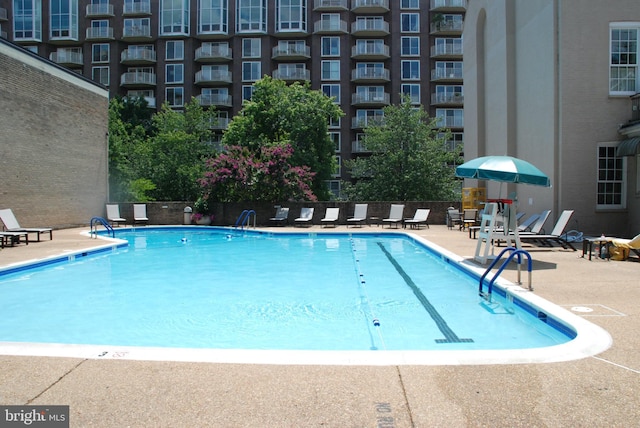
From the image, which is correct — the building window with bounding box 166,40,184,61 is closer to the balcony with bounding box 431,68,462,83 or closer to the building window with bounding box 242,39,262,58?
the building window with bounding box 242,39,262,58

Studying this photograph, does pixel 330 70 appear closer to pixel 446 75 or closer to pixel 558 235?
pixel 446 75

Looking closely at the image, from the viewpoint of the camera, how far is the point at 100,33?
44.2 meters

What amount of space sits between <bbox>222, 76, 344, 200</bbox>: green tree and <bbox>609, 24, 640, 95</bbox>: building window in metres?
18.7

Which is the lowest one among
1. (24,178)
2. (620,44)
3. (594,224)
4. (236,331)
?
(236,331)

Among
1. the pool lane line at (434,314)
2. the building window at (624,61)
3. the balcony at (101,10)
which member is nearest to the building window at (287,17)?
the balcony at (101,10)

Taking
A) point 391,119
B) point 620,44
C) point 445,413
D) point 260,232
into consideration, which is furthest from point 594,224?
point 391,119

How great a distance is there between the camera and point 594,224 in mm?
13945

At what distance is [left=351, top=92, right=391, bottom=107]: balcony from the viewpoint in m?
42.9

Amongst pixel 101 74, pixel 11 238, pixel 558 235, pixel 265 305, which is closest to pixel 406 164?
pixel 558 235

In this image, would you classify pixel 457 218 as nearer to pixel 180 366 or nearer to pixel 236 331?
pixel 236 331

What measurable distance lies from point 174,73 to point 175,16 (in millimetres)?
4899

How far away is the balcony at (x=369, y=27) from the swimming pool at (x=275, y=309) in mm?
33981

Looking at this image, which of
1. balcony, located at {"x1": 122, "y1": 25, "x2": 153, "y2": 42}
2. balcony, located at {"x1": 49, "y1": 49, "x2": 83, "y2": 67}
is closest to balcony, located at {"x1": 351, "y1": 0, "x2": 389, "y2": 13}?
balcony, located at {"x1": 122, "y1": 25, "x2": 153, "y2": 42}

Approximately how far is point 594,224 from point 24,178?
753 inches
